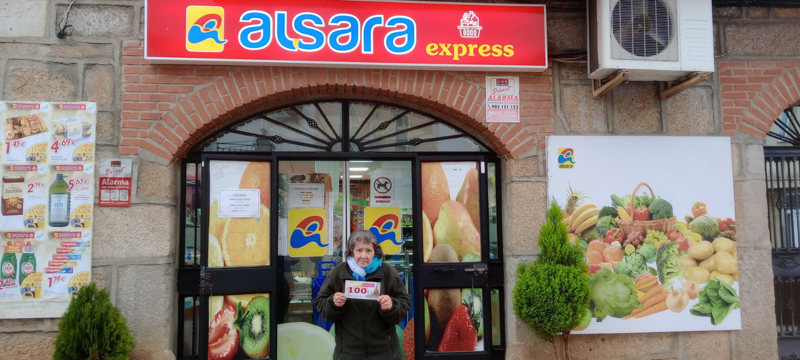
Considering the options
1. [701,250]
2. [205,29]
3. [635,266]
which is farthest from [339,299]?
[701,250]

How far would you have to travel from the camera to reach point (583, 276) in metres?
4.53

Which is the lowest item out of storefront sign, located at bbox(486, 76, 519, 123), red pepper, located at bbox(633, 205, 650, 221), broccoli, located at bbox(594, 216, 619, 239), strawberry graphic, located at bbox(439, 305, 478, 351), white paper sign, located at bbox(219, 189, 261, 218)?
strawberry graphic, located at bbox(439, 305, 478, 351)

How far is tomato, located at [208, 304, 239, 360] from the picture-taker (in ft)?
16.0

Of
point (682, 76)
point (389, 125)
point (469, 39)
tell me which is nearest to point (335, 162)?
point (389, 125)

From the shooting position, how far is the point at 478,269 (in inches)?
203

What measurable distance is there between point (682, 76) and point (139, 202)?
5.17 m

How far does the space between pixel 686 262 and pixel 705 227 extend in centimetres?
39

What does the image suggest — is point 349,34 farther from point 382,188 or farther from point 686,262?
point 686,262

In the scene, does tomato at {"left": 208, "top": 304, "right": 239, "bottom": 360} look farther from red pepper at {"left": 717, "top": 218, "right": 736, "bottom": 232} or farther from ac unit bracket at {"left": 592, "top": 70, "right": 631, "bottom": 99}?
red pepper at {"left": 717, "top": 218, "right": 736, "bottom": 232}

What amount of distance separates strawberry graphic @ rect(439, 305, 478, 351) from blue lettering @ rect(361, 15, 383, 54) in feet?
8.68

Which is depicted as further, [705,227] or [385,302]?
[705,227]

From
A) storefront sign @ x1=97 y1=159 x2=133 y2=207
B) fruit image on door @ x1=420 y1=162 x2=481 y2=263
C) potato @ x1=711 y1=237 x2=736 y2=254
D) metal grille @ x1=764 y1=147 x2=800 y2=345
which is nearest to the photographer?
storefront sign @ x1=97 y1=159 x2=133 y2=207

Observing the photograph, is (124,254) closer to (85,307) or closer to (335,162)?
(85,307)

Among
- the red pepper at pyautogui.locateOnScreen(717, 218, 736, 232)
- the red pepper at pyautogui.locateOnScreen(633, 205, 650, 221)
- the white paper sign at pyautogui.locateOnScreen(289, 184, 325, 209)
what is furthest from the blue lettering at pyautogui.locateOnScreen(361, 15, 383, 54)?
the red pepper at pyautogui.locateOnScreen(717, 218, 736, 232)
